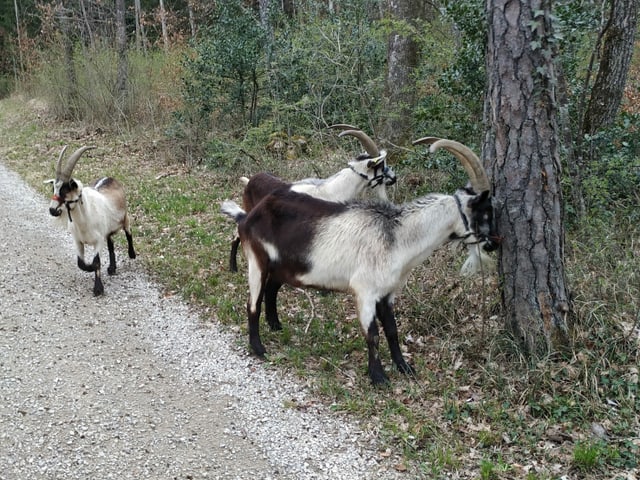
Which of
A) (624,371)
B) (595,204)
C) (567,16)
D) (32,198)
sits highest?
(567,16)

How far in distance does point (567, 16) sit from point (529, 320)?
2.93m

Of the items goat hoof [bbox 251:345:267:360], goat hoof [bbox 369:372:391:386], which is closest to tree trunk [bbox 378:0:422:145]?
goat hoof [bbox 251:345:267:360]

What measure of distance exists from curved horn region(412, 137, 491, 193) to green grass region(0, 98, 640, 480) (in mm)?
936

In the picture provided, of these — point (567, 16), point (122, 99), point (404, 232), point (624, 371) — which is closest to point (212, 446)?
point (404, 232)

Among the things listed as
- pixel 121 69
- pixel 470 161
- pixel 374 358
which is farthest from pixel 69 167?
pixel 121 69

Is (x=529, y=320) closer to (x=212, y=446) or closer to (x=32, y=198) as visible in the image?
(x=212, y=446)

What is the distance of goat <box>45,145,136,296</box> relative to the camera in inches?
249

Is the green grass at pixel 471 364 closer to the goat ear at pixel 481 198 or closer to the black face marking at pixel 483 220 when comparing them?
the black face marking at pixel 483 220

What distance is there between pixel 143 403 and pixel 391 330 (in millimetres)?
2049

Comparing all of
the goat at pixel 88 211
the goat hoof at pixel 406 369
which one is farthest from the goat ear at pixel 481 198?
the goat at pixel 88 211

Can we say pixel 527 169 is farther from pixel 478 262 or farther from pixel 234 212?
pixel 234 212

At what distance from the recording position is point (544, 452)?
371cm

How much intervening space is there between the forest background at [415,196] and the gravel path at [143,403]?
29cm

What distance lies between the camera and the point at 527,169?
13.8 feet
